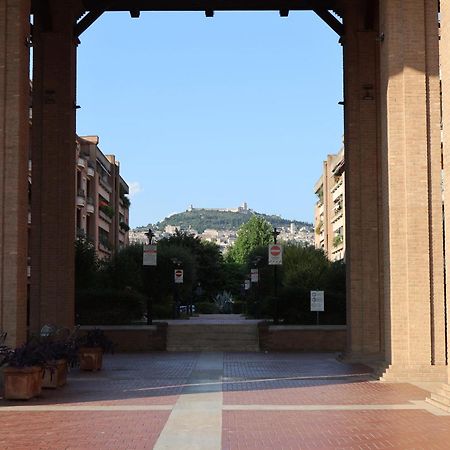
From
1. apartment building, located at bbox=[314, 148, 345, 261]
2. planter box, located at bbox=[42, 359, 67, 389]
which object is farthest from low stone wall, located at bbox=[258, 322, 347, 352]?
apartment building, located at bbox=[314, 148, 345, 261]

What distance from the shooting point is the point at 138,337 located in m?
33.2

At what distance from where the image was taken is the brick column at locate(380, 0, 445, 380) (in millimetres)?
19953

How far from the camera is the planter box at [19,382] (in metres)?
16.4

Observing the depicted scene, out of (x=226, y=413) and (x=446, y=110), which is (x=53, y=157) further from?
(x=226, y=413)

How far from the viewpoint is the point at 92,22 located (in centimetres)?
3016

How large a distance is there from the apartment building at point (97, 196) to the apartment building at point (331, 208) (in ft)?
79.6

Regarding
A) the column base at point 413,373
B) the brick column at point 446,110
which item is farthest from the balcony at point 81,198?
the brick column at point 446,110

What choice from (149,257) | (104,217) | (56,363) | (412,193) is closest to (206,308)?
(104,217)

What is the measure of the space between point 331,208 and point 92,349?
9657 cm

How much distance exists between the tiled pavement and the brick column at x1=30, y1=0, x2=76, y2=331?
702cm

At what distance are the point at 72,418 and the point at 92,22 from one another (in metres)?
19.1

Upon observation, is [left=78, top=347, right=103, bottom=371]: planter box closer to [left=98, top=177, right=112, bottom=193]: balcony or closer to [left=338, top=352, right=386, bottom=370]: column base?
[left=338, top=352, right=386, bottom=370]: column base

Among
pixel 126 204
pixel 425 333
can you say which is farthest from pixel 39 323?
pixel 126 204

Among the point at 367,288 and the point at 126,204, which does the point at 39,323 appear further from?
the point at 126,204
